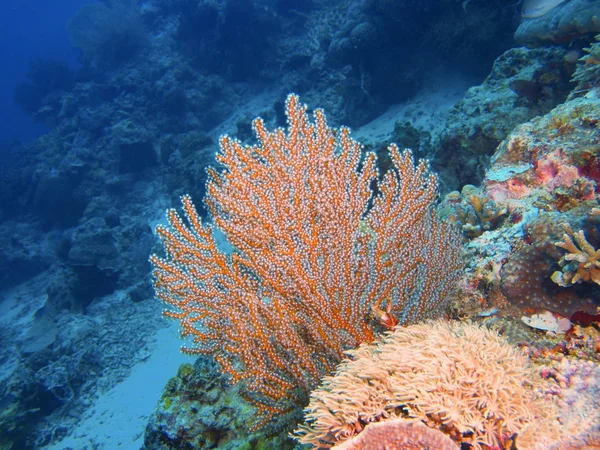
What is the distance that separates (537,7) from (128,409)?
534 inches

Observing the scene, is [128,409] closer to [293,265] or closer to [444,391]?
[293,265]

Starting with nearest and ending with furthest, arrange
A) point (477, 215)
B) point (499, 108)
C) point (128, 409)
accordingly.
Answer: point (477, 215) < point (499, 108) < point (128, 409)

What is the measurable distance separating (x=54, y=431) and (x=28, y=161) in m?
21.5

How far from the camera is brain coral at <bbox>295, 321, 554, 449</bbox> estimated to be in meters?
1.92

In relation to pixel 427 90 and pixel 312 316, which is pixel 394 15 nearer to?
pixel 427 90

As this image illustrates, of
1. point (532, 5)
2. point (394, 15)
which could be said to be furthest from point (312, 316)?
point (394, 15)

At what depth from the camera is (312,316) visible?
3.18m

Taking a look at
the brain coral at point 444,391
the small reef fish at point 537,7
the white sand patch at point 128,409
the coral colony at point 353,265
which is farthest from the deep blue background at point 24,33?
the brain coral at point 444,391

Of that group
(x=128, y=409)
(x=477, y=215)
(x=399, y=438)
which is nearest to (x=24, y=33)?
(x=128, y=409)

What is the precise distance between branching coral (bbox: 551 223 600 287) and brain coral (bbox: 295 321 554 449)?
75cm

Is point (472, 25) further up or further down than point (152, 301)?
further up

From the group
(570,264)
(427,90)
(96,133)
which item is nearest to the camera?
(570,264)

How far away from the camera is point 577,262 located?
2.48m

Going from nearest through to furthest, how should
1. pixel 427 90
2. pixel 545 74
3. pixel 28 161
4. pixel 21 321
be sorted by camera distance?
pixel 545 74 → pixel 427 90 → pixel 21 321 → pixel 28 161
